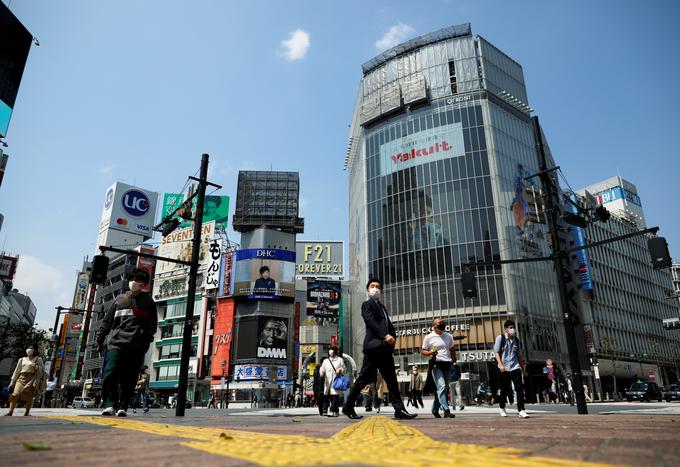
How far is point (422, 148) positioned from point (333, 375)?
41.1 m

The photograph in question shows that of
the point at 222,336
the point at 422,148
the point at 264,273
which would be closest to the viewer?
the point at 422,148

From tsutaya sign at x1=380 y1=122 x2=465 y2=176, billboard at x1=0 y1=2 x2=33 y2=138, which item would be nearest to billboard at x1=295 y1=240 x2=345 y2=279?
tsutaya sign at x1=380 y1=122 x2=465 y2=176

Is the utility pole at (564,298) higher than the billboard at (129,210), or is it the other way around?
the billboard at (129,210)

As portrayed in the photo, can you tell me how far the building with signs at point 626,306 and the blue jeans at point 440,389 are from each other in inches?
2112

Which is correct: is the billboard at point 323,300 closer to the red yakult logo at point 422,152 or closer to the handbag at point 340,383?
the red yakult logo at point 422,152

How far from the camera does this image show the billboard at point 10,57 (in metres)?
31.8

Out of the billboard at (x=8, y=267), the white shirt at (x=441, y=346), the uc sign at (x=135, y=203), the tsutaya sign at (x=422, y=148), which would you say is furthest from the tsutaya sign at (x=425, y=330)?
the billboard at (x=8, y=267)

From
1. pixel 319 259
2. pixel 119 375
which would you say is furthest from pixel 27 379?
pixel 319 259

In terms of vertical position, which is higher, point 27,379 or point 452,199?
point 452,199

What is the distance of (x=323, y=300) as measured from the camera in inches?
2409

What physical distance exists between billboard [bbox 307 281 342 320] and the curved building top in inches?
1202

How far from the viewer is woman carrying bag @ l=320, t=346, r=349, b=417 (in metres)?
10.2

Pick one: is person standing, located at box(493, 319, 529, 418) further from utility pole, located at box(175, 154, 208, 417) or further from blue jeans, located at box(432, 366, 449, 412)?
utility pole, located at box(175, 154, 208, 417)

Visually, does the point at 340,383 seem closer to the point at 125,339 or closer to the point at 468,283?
the point at 468,283
